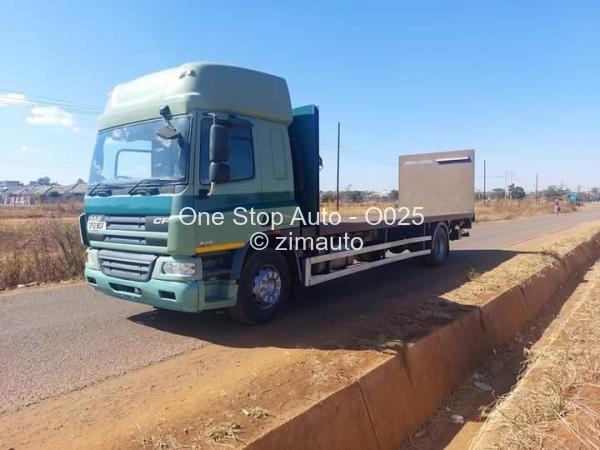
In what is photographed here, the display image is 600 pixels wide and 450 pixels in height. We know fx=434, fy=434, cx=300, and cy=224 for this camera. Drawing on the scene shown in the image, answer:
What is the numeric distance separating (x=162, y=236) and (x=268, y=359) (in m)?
1.70

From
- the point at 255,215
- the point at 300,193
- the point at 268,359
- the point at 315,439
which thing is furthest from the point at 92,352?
the point at 300,193

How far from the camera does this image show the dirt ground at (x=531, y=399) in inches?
136

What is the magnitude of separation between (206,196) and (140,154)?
111 cm

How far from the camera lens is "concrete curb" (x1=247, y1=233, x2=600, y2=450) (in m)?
3.27

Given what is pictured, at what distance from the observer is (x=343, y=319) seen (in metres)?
5.77

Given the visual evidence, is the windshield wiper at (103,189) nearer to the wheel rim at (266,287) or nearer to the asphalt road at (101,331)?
the asphalt road at (101,331)

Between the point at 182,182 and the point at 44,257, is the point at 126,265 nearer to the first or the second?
the point at 182,182

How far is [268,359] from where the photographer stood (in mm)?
4312

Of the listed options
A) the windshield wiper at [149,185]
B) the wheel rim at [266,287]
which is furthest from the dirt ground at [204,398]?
the windshield wiper at [149,185]

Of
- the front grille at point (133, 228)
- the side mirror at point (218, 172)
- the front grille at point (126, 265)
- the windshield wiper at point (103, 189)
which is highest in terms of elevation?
the side mirror at point (218, 172)

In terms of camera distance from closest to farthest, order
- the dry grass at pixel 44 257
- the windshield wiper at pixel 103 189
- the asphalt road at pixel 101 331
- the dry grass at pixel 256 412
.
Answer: the dry grass at pixel 256 412 → the asphalt road at pixel 101 331 → the windshield wiper at pixel 103 189 → the dry grass at pixel 44 257

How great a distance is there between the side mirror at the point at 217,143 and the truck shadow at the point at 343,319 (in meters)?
2.05

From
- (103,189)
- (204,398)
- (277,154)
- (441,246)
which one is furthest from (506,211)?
(204,398)

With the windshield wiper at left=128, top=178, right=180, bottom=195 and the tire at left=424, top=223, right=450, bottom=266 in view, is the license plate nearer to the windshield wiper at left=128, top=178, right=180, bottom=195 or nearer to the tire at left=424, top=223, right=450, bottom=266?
the windshield wiper at left=128, top=178, right=180, bottom=195
